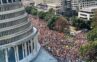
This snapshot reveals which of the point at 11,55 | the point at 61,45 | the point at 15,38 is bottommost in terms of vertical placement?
the point at 61,45

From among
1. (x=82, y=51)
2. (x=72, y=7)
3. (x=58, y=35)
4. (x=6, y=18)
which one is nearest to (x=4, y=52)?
(x=6, y=18)

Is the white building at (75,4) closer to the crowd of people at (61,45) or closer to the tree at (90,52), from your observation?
the crowd of people at (61,45)

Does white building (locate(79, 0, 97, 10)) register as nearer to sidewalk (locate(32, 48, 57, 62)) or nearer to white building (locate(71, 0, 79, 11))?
white building (locate(71, 0, 79, 11))

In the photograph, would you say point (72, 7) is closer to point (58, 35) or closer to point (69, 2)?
point (69, 2)

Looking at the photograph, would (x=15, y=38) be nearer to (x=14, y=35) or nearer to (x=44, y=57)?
(x=14, y=35)

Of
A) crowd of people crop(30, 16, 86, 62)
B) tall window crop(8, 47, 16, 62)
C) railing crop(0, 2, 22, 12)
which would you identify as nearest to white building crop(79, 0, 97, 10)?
crowd of people crop(30, 16, 86, 62)

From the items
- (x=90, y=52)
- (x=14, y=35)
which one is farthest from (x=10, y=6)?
(x=90, y=52)
